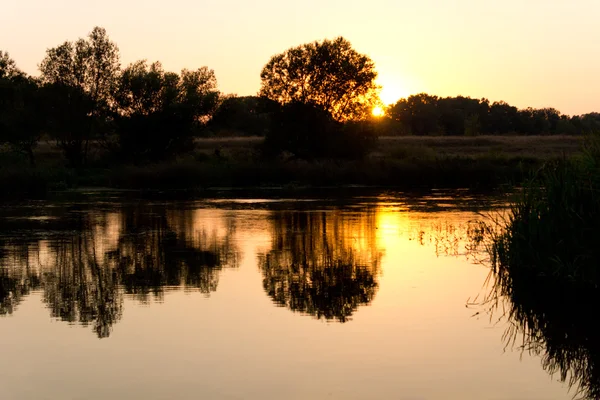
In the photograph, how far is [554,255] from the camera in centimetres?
1681

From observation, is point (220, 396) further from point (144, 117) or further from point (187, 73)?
point (187, 73)

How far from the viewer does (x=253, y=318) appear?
13938 mm

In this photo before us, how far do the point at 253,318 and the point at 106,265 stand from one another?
272 inches

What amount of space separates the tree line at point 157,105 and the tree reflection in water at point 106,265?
112ft

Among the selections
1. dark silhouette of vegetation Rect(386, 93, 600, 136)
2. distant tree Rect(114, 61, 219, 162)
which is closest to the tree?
distant tree Rect(114, 61, 219, 162)

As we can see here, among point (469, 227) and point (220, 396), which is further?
point (469, 227)

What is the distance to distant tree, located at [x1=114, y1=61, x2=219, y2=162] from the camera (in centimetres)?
6303

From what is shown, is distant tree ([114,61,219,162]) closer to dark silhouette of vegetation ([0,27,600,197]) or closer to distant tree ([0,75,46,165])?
dark silhouette of vegetation ([0,27,600,197])

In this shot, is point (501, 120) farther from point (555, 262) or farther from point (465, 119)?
point (555, 262)

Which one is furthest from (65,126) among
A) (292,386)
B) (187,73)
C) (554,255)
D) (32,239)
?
(292,386)

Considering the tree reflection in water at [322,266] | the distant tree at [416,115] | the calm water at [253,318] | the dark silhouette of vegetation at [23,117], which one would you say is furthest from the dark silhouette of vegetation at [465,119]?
the calm water at [253,318]

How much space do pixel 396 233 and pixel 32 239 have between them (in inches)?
426

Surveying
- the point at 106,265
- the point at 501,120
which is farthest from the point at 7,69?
the point at 501,120

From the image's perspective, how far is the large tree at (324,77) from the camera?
67.2m
